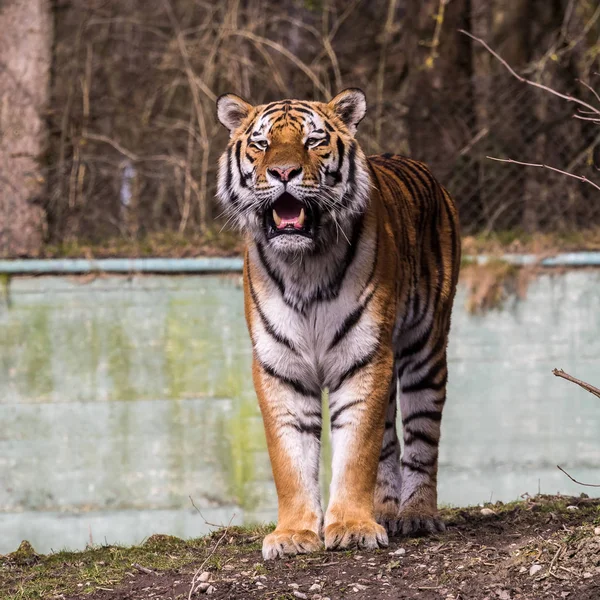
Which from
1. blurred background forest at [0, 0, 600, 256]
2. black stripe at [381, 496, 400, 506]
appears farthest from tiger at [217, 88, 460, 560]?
blurred background forest at [0, 0, 600, 256]

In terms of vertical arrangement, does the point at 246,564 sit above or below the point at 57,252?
below

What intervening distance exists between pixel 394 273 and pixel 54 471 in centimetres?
374

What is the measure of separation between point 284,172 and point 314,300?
21.3 inches

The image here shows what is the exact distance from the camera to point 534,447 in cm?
734

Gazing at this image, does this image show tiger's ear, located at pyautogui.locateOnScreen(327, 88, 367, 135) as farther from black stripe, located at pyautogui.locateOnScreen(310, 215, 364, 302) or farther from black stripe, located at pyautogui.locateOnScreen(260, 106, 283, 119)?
black stripe, located at pyautogui.locateOnScreen(310, 215, 364, 302)

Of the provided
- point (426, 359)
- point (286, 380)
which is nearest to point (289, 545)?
point (286, 380)

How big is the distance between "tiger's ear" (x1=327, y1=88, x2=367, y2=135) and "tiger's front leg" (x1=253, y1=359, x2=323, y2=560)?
3.50ft

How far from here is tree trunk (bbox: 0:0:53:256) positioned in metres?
8.01

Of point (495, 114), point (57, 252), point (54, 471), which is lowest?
point (54, 471)

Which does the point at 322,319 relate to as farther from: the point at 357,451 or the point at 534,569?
the point at 534,569

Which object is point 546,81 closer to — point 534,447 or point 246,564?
point 534,447

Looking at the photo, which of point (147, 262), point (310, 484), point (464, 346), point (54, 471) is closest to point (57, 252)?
point (147, 262)

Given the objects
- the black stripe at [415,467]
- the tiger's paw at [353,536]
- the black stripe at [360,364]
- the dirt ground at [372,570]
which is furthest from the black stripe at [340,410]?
the black stripe at [415,467]

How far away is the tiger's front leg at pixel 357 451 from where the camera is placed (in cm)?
396
